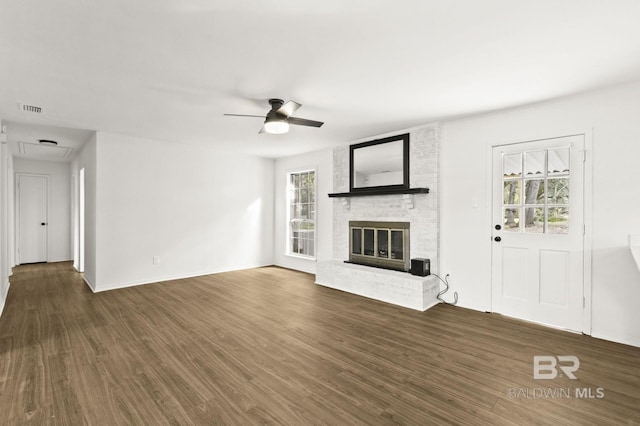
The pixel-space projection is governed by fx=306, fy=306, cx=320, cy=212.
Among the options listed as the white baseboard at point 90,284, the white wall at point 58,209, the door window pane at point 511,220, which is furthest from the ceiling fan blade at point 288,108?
the white wall at point 58,209

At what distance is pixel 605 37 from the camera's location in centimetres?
227

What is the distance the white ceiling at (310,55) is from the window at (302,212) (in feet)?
9.08

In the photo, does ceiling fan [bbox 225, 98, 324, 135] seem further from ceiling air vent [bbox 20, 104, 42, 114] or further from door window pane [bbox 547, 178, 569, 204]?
door window pane [bbox 547, 178, 569, 204]

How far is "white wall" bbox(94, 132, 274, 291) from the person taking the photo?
516 cm

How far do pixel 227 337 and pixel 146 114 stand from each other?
10.2 feet

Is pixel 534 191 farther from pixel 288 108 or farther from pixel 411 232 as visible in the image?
pixel 288 108

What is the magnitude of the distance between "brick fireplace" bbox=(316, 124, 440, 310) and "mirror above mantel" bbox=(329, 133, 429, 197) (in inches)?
5.0

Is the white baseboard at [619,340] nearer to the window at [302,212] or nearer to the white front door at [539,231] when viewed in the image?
the white front door at [539,231]

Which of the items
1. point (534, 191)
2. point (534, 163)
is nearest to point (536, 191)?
point (534, 191)

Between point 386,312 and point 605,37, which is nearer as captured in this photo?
point 605,37

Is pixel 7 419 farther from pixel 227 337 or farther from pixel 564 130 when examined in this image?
pixel 564 130

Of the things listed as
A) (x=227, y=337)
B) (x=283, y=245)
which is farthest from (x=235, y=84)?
(x=283, y=245)

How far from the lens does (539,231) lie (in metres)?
3.66

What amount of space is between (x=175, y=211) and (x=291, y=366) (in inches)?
172
